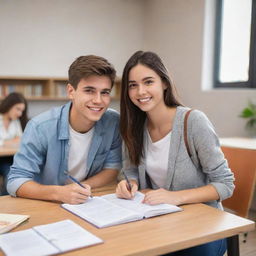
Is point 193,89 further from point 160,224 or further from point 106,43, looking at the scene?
point 160,224

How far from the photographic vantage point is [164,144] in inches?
69.1

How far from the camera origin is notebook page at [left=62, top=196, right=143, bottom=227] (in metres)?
1.23

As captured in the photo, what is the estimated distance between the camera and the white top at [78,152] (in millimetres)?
1870

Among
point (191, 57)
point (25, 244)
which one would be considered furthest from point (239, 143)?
point (25, 244)

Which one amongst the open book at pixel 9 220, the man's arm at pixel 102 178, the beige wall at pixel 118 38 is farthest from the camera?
the beige wall at pixel 118 38

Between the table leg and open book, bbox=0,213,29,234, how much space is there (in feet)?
2.54

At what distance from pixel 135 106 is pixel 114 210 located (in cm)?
70

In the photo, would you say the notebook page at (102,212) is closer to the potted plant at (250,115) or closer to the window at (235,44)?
the potted plant at (250,115)

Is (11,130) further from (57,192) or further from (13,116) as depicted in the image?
(57,192)

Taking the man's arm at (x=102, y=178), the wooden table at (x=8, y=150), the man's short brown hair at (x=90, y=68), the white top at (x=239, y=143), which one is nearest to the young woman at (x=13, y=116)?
the wooden table at (x=8, y=150)

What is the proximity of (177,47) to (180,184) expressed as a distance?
4.00 meters

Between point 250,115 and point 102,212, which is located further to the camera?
point 250,115

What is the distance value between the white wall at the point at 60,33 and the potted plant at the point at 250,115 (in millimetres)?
2851

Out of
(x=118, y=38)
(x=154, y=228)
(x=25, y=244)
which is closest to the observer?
(x=25, y=244)
